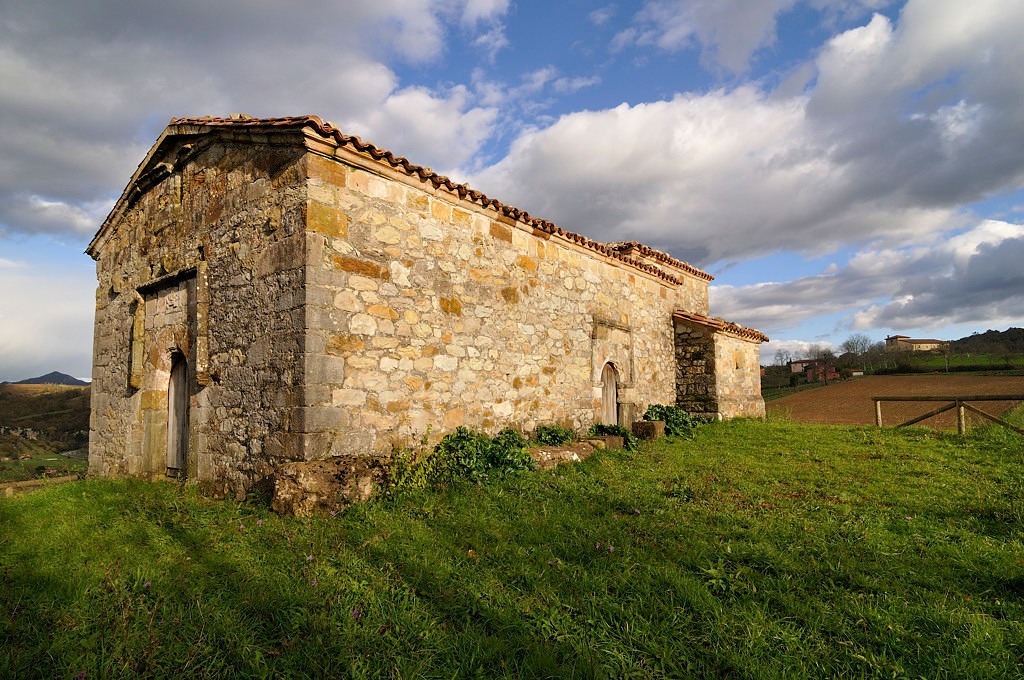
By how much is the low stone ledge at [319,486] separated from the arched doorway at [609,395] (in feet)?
20.8

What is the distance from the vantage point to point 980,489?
251 inches

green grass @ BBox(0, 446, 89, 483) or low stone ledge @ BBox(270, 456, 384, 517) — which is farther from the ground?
low stone ledge @ BBox(270, 456, 384, 517)

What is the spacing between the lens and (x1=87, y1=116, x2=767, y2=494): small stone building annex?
5984 mm

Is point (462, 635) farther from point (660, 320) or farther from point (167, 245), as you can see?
point (660, 320)

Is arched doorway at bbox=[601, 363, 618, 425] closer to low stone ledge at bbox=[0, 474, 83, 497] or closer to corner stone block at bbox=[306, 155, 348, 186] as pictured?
corner stone block at bbox=[306, 155, 348, 186]

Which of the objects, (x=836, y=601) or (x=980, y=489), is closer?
(x=836, y=601)

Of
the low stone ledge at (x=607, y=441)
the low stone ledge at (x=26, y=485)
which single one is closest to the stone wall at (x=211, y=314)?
the low stone ledge at (x=26, y=485)

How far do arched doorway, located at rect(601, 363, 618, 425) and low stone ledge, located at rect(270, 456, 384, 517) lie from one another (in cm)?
634

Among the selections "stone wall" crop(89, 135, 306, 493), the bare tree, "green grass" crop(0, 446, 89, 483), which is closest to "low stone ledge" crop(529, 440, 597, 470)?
"stone wall" crop(89, 135, 306, 493)

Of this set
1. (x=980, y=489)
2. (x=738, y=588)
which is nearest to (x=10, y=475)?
(x=738, y=588)

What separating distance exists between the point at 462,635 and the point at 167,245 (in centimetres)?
770

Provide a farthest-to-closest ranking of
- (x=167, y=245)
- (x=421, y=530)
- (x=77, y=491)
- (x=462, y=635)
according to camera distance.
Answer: (x=167, y=245)
(x=77, y=491)
(x=421, y=530)
(x=462, y=635)

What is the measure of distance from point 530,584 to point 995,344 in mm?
52441

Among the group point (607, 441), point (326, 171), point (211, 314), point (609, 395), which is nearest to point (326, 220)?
point (326, 171)
